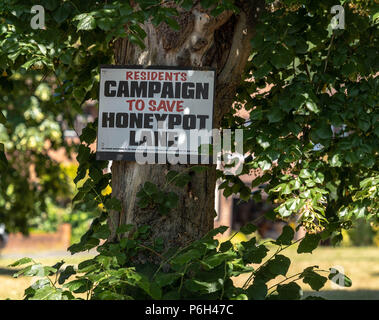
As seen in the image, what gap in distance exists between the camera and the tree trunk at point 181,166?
419cm

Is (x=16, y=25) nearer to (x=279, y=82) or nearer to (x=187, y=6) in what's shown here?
(x=187, y=6)

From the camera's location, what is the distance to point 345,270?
48.6ft

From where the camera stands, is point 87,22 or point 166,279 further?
point 87,22

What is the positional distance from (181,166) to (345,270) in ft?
37.2

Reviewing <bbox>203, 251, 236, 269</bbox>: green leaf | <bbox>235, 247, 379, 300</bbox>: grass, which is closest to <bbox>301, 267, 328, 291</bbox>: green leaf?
<bbox>203, 251, 236, 269</bbox>: green leaf

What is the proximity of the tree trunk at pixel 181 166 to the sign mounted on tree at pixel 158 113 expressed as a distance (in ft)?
0.25

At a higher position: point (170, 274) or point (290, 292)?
point (170, 274)

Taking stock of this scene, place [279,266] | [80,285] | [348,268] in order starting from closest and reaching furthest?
[80,285] → [279,266] → [348,268]

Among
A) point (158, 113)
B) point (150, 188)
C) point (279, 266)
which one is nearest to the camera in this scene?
point (279, 266)

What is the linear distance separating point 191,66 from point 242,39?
458 millimetres

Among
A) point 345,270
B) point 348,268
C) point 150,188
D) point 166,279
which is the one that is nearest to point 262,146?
point 150,188

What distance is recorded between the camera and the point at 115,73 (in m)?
4.27

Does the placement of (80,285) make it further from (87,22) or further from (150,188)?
(87,22)
